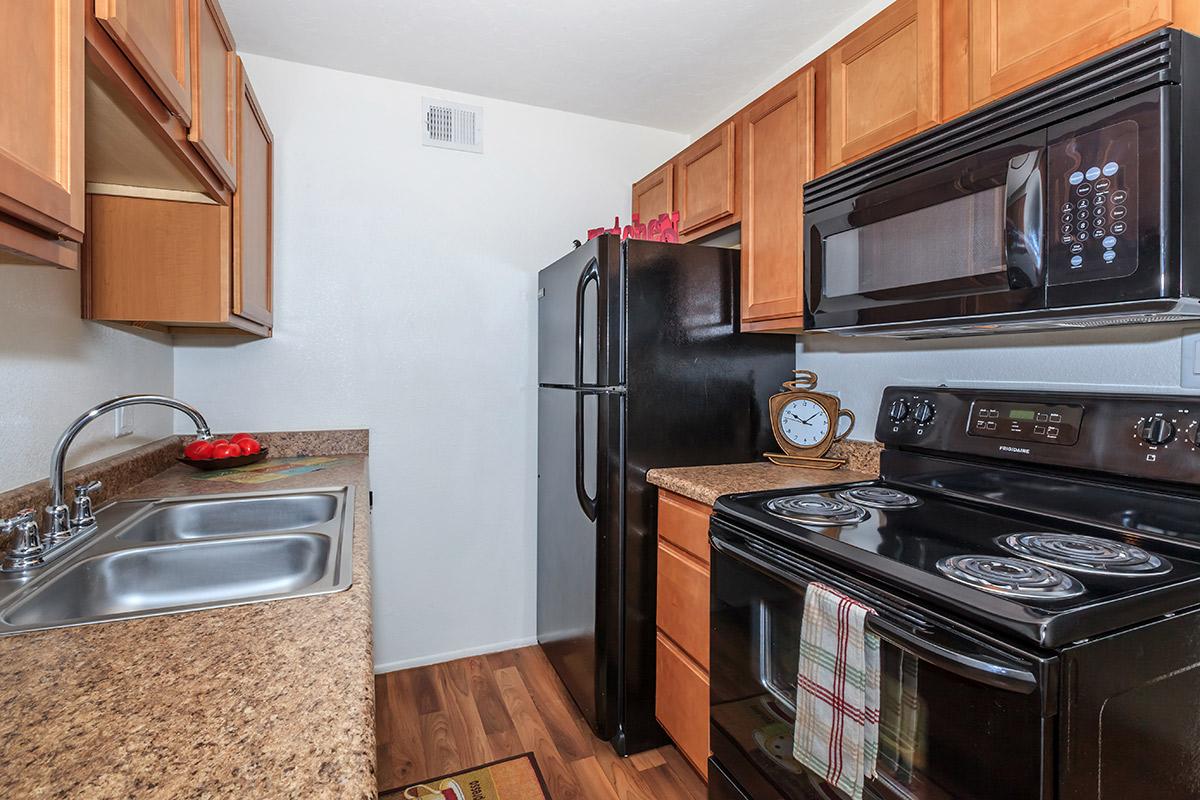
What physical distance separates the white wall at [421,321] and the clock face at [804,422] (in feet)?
3.83

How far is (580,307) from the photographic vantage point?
6.79 feet

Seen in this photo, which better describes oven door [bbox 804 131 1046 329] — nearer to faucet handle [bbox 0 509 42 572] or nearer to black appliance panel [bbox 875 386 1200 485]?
black appliance panel [bbox 875 386 1200 485]

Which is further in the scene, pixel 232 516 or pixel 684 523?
pixel 684 523

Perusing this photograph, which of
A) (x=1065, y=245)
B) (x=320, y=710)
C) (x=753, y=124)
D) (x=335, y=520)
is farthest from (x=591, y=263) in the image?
(x=320, y=710)

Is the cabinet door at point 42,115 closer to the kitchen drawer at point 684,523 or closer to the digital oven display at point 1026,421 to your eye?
the kitchen drawer at point 684,523

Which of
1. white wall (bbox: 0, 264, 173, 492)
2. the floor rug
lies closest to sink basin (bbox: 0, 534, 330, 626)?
white wall (bbox: 0, 264, 173, 492)

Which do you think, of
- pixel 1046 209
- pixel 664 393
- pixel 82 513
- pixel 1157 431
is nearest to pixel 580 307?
pixel 664 393

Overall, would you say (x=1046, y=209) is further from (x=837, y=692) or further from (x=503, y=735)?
(x=503, y=735)

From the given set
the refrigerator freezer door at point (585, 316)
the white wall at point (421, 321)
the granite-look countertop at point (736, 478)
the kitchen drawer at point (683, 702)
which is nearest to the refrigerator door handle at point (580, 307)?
the refrigerator freezer door at point (585, 316)

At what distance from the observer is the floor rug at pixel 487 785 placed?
1.74 m

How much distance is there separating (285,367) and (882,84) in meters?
2.24

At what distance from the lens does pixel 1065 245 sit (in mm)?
1053

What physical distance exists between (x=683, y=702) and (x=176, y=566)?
1.38 m

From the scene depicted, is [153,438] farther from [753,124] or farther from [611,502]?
[753,124]
